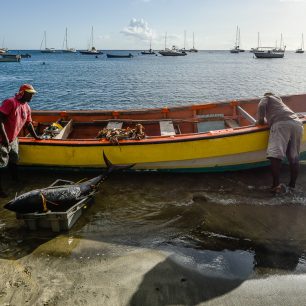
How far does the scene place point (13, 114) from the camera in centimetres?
633

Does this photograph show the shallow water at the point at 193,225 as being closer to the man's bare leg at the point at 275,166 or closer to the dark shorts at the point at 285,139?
the man's bare leg at the point at 275,166

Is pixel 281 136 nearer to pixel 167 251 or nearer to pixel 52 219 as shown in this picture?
pixel 167 251

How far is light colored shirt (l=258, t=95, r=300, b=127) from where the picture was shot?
21.7 feet

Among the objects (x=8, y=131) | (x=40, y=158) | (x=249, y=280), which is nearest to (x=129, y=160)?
(x=40, y=158)

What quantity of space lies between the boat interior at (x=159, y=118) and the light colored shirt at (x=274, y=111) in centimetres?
226

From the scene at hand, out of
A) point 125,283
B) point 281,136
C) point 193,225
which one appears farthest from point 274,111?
point 125,283

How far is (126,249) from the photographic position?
5.02m

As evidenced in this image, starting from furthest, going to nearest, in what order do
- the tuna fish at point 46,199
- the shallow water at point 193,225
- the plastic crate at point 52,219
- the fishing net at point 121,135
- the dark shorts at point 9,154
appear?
1. the fishing net at point 121,135
2. the dark shorts at point 9,154
3. the tuna fish at point 46,199
4. the plastic crate at point 52,219
5. the shallow water at point 193,225

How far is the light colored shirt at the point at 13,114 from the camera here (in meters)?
6.20

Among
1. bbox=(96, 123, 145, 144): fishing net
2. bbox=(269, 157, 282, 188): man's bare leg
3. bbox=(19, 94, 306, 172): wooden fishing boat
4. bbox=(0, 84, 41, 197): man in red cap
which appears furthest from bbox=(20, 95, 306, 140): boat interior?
bbox=(269, 157, 282, 188): man's bare leg

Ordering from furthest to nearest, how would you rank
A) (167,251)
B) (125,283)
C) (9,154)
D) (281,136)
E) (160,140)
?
(160,140) → (9,154) → (281,136) → (167,251) → (125,283)

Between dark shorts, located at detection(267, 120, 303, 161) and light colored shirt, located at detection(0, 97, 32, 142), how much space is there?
5.22m

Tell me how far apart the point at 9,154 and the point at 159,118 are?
4526mm

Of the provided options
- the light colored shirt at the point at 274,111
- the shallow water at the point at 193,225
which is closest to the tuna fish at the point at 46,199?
the shallow water at the point at 193,225
